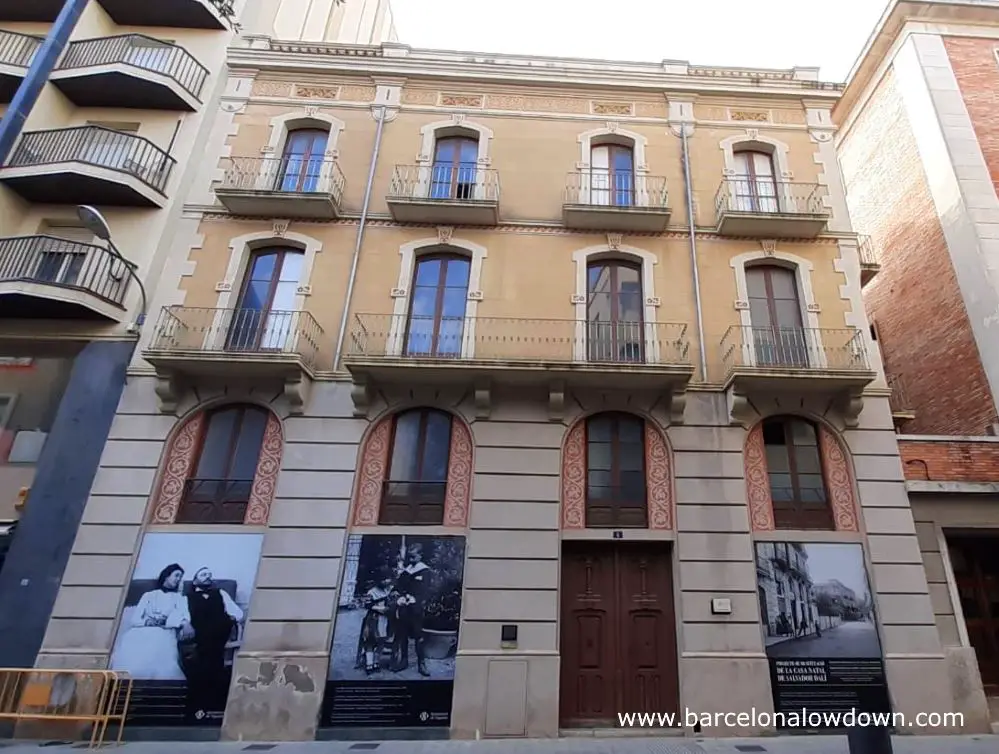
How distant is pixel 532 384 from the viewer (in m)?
10.6

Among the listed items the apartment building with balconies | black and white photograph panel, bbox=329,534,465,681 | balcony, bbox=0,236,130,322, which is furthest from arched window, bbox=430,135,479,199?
black and white photograph panel, bbox=329,534,465,681

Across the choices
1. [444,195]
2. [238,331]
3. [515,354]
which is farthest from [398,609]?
[444,195]

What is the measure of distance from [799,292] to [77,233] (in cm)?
1573

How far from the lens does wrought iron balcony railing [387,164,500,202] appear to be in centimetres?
1264

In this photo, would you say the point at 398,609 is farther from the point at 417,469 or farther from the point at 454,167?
the point at 454,167

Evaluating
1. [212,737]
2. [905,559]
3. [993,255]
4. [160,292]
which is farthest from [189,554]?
[993,255]

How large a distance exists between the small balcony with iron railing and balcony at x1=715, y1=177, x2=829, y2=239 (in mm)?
2313

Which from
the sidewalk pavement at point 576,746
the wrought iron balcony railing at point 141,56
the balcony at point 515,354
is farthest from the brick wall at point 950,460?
the wrought iron balcony railing at point 141,56

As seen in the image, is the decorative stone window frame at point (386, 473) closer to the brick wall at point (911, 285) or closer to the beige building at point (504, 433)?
the beige building at point (504, 433)

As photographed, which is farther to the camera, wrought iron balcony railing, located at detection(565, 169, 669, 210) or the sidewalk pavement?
wrought iron balcony railing, located at detection(565, 169, 669, 210)

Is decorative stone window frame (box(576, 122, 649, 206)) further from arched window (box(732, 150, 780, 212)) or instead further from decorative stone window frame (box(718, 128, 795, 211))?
arched window (box(732, 150, 780, 212))

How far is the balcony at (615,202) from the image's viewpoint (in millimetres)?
11945

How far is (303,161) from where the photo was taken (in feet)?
43.2

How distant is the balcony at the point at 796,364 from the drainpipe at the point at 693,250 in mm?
408
